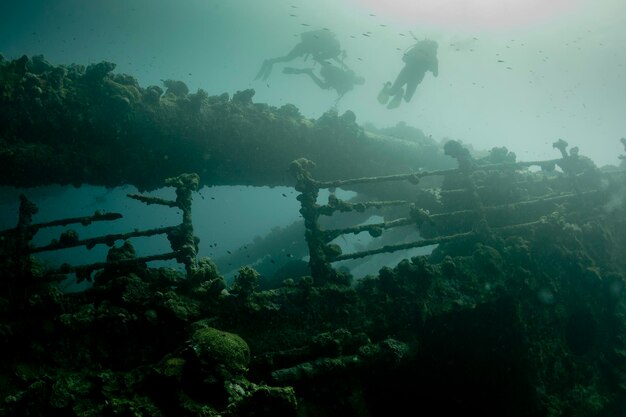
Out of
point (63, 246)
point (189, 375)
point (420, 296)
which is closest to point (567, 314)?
point (420, 296)

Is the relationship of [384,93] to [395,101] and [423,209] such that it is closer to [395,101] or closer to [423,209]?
[395,101]

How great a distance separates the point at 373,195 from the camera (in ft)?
43.5

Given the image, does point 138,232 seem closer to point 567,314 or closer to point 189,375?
point 189,375

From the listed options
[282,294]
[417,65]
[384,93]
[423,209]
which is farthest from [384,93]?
[282,294]

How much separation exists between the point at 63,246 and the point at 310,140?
248 inches

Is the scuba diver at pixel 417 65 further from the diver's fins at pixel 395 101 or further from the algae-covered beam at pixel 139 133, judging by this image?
the algae-covered beam at pixel 139 133

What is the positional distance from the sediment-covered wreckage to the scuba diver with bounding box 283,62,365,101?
28.3 feet

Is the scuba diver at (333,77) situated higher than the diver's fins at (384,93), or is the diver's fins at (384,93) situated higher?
the scuba diver at (333,77)

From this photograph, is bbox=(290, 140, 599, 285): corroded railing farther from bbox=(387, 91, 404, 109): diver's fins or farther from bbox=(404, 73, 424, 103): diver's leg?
bbox=(387, 91, 404, 109): diver's fins

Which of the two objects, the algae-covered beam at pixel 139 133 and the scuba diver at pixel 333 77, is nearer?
the algae-covered beam at pixel 139 133

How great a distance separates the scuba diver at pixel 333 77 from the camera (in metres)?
17.9

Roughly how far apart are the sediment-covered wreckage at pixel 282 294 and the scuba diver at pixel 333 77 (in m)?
8.64

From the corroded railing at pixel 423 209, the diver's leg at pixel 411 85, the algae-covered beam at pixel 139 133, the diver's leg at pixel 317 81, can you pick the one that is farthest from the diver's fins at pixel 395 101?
the corroded railing at pixel 423 209

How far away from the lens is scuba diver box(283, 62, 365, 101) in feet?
58.7
